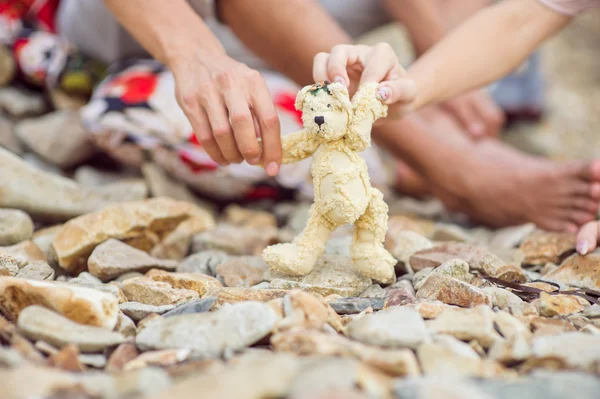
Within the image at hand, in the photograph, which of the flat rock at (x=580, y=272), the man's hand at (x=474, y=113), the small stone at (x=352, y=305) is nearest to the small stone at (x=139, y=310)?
the small stone at (x=352, y=305)

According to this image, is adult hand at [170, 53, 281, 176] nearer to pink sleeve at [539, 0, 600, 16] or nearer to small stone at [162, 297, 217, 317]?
small stone at [162, 297, 217, 317]

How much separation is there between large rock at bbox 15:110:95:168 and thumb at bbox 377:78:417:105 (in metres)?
1.27

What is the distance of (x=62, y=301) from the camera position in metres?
0.94

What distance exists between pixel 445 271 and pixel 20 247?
0.92 meters

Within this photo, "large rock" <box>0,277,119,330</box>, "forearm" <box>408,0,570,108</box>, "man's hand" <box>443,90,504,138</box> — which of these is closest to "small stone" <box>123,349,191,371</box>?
"large rock" <box>0,277,119,330</box>

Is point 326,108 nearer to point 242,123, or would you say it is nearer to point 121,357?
point 242,123

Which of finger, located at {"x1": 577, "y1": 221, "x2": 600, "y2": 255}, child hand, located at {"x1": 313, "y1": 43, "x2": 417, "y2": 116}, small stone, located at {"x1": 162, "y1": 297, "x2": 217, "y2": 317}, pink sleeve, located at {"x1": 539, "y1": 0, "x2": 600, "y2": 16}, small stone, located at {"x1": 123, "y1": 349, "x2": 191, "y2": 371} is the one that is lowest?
small stone, located at {"x1": 123, "y1": 349, "x2": 191, "y2": 371}

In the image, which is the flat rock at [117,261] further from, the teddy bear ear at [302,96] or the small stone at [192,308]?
the teddy bear ear at [302,96]

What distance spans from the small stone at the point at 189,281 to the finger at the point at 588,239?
0.80m

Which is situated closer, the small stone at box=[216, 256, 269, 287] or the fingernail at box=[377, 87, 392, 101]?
the fingernail at box=[377, 87, 392, 101]

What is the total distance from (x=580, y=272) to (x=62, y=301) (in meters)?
Answer: 1.04

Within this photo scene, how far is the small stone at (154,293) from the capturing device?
1109mm

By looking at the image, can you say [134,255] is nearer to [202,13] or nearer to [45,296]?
[45,296]

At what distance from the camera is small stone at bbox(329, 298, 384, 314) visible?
1.06 m
